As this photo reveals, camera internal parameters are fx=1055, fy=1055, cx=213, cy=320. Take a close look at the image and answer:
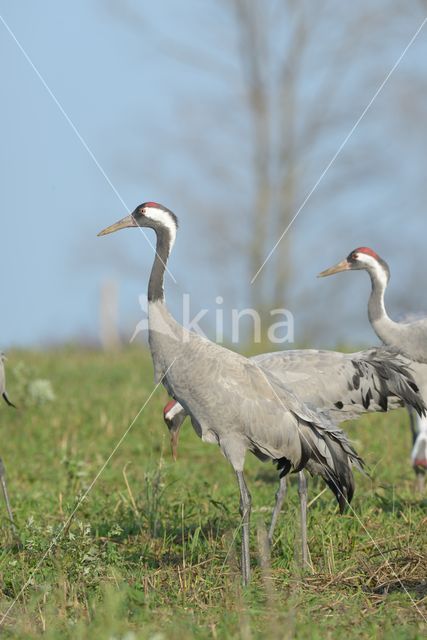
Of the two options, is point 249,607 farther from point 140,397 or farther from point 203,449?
point 140,397

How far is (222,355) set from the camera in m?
4.94

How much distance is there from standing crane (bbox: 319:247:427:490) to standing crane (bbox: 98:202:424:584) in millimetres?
1565

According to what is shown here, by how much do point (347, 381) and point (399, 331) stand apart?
831mm

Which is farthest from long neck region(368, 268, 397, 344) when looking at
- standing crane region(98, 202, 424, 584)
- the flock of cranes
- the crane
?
standing crane region(98, 202, 424, 584)

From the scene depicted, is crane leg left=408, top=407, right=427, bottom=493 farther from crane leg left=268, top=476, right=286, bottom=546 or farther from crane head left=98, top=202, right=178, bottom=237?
crane head left=98, top=202, right=178, bottom=237

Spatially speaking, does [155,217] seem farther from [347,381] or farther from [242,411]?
[347,381]

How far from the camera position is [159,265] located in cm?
508

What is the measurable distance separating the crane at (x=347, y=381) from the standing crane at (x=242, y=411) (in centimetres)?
79

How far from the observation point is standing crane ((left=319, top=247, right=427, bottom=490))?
6.43 m

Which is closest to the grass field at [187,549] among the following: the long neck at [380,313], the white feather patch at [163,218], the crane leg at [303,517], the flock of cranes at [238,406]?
the crane leg at [303,517]

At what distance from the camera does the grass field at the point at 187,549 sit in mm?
3914

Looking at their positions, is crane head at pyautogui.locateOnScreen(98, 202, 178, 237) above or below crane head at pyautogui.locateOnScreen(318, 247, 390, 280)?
above

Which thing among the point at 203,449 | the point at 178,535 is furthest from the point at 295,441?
the point at 203,449

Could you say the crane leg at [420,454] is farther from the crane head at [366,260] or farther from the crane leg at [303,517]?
the crane leg at [303,517]
